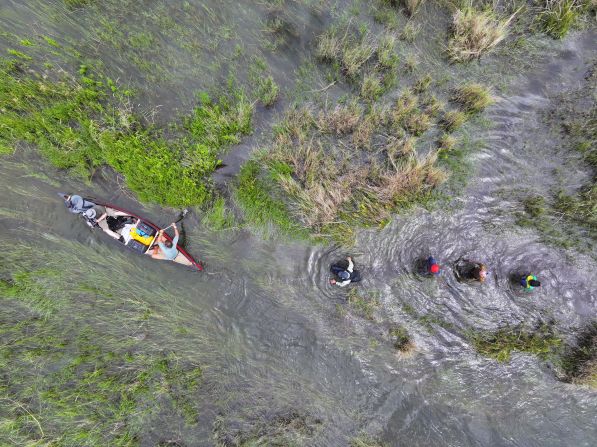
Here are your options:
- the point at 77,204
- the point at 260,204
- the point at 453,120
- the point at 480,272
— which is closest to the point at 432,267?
the point at 480,272

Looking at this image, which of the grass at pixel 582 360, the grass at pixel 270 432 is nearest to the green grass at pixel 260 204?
the grass at pixel 270 432

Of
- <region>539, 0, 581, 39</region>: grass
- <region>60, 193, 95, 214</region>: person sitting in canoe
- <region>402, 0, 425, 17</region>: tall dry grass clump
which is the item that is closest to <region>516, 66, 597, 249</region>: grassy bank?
<region>539, 0, 581, 39</region>: grass

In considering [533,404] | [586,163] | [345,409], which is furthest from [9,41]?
[533,404]

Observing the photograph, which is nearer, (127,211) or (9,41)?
(9,41)

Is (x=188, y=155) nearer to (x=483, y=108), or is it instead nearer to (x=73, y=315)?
(x=73, y=315)

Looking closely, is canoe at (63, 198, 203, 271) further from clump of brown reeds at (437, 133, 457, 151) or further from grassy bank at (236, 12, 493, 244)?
clump of brown reeds at (437, 133, 457, 151)

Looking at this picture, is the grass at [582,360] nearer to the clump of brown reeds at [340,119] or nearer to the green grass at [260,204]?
the green grass at [260,204]
